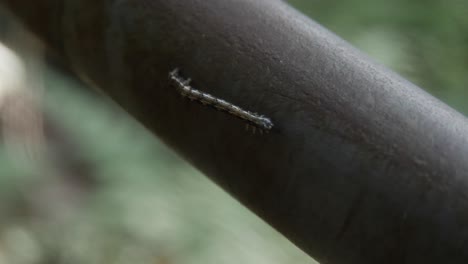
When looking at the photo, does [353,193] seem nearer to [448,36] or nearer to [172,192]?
[172,192]

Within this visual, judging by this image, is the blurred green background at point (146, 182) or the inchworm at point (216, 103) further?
the blurred green background at point (146, 182)

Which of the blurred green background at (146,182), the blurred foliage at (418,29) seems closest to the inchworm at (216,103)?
the blurred green background at (146,182)

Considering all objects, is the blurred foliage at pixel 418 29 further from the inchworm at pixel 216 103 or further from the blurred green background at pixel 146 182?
the inchworm at pixel 216 103

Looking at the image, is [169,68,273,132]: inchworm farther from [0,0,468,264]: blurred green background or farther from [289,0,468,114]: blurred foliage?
[289,0,468,114]: blurred foliage

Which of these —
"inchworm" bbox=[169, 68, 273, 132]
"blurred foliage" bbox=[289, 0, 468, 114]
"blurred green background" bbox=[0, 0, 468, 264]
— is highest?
"blurred foliage" bbox=[289, 0, 468, 114]

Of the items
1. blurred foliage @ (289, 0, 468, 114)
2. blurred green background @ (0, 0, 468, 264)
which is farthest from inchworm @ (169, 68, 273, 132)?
blurred foliage @ (289, 0, 468, 114)

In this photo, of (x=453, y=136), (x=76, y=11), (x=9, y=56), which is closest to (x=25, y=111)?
(x=9, y=56)
